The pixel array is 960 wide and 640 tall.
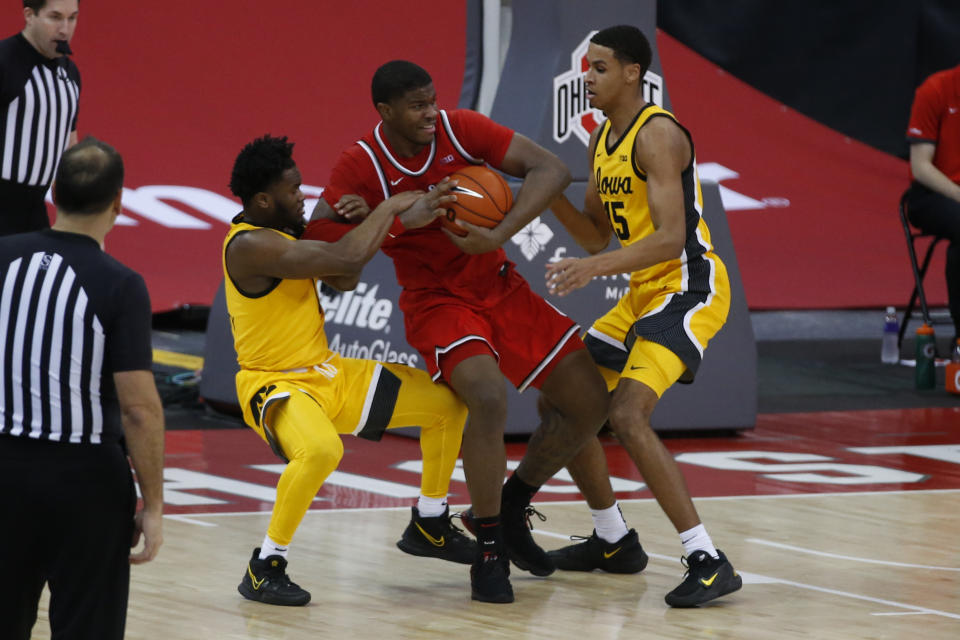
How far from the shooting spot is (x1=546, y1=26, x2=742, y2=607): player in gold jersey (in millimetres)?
5199

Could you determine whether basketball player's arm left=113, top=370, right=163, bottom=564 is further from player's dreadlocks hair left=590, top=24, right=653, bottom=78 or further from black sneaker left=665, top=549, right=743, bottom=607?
player's dreadlocks hair left=590, top=24, right=653, bottom=78

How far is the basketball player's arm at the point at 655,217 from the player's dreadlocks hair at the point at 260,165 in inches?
37.3

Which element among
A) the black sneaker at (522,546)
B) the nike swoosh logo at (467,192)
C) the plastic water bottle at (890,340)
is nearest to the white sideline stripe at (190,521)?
the black sneaker at (522,546)

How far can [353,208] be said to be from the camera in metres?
5.32

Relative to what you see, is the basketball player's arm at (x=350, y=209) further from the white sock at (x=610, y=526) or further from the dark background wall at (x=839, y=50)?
the dark background wall at (x=839, y=50)

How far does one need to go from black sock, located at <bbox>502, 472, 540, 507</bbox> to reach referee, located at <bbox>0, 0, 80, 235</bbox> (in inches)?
90.4

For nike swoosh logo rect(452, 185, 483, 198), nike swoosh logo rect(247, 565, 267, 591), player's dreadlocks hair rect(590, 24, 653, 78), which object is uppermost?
player's dreadlocks hair rect(590, 24, 653, 78)

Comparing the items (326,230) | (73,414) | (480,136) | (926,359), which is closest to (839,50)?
(926,359)

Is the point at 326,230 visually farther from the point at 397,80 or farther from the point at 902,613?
the point at 902,613

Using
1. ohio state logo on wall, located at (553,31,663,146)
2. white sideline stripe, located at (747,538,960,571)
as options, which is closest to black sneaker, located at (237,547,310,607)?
white sideline stripe, located at (747,538,960,571)

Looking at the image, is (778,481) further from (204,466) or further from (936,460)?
(204,466)

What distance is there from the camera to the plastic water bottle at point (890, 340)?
1084 cm

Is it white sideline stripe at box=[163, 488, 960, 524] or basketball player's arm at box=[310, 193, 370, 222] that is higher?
basketball player's arm at box=[310, 193, 370, 222]

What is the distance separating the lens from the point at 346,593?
525cm
